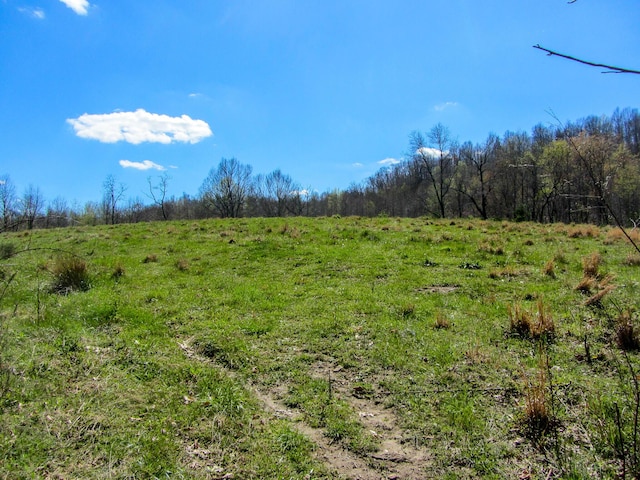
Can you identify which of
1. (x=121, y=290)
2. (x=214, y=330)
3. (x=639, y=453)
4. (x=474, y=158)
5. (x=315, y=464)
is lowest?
(x=315, y=464)

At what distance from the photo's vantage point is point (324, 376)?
16.9ft

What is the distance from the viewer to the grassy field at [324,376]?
11.6ft

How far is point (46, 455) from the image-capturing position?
3525mm

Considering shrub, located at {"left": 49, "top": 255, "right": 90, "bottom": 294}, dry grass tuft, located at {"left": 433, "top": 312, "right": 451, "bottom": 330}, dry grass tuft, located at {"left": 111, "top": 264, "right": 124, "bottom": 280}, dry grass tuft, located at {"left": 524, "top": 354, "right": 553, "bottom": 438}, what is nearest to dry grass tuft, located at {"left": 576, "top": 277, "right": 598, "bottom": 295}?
dry grass tuft, located at {"left": 433, "top": 312, "right": 451, "bottom": 330}

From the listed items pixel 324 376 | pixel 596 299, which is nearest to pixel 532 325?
pixel 596 299

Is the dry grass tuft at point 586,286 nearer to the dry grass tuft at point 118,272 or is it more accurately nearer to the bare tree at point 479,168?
the dry grass tuft at point 118,272

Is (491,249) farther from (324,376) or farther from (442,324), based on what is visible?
(324,376)

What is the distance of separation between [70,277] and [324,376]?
7666 millimetres

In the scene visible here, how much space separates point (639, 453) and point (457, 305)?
4386 millimetres

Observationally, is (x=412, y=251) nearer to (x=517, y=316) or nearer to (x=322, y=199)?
(x=517, y=316)

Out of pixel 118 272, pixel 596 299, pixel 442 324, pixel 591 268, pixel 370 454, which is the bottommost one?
A: pixel 370 454

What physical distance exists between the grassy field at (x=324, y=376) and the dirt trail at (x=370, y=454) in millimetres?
18

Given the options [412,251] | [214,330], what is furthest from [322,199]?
[214,330]

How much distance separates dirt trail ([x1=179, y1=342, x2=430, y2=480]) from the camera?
3.48 m
